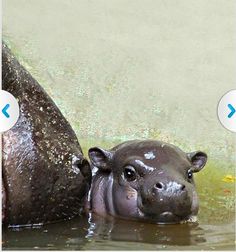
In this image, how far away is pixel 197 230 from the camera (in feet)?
14.4

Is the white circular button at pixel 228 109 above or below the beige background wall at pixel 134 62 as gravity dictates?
below

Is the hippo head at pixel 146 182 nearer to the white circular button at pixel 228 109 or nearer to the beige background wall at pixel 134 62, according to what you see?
the white circular button at pixel 228 109

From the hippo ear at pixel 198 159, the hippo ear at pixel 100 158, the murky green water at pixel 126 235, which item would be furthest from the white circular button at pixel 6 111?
the hippo ear at pixel 198 159

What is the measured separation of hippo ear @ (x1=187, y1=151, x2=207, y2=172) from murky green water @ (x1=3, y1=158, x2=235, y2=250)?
Answer: 288mm

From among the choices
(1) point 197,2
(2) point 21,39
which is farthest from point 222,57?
(2) point 21,39

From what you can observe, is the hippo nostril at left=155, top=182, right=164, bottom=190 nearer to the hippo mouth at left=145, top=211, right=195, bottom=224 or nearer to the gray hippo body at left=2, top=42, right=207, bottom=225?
the gray hippo body at left=2, top=42, right=207, bottom=225

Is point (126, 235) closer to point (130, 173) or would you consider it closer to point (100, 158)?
point (130, 173)

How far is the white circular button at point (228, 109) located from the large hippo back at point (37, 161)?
1.11 metres

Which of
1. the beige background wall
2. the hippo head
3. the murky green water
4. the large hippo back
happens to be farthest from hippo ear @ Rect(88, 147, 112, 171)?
the beige background wall

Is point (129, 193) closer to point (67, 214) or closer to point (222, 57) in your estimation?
point (67, 214)

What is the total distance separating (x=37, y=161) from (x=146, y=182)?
661 mm

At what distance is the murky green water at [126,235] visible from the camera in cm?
389

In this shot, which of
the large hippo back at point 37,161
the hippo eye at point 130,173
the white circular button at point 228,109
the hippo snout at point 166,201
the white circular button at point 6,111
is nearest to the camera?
the white circular button at point 6,111

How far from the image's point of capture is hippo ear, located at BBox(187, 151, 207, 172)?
4887 mm
